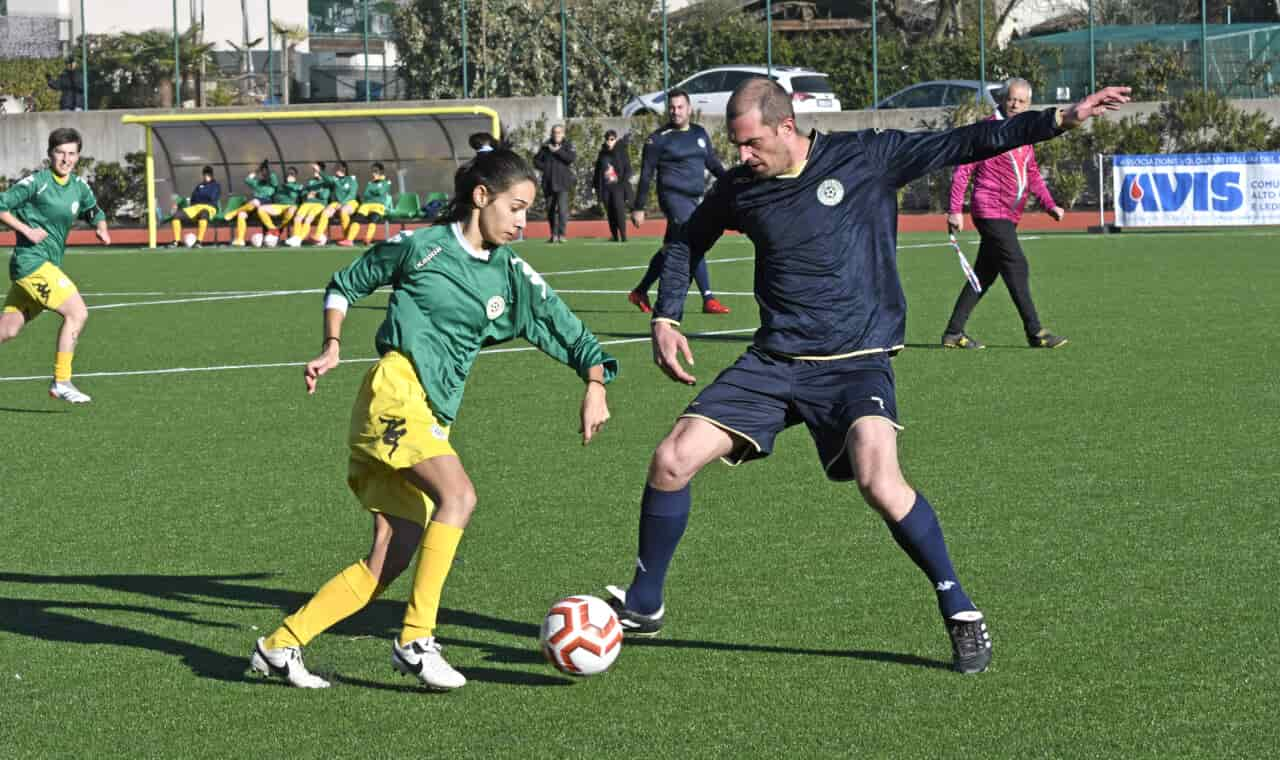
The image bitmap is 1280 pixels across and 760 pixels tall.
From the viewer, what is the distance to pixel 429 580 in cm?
559

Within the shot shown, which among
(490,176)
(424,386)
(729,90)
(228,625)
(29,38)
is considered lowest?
(228,625)

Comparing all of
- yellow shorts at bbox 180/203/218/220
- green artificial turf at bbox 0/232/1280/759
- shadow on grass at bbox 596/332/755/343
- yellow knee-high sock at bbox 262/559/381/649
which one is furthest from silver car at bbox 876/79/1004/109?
yellow knee-high sock at bbox 262/559/381/649

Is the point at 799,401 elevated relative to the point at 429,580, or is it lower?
elevated

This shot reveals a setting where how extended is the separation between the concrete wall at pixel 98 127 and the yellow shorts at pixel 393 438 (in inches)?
1347

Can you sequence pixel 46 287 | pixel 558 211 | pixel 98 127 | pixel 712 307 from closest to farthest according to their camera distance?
pixel 46 287 → pixel 712 307 → pixel 558 211 → pixel 98 127

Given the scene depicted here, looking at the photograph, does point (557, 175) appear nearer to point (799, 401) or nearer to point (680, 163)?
point (680, 163)

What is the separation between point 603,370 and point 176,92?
41.2 meters

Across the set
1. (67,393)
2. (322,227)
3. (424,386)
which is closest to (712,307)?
(67,393)

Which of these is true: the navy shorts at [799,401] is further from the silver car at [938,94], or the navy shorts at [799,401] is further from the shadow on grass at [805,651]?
the silver car at [938,94]

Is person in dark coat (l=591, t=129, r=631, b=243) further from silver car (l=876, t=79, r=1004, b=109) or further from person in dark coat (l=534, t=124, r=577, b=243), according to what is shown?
silver car (l=876, t=79, r=1004, b=109)

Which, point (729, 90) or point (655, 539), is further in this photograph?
point (729, 90)

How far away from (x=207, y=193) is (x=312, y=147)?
327 centimetres

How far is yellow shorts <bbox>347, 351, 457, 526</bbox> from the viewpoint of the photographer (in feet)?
18.2

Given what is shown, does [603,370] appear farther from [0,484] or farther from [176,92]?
[176,92]
